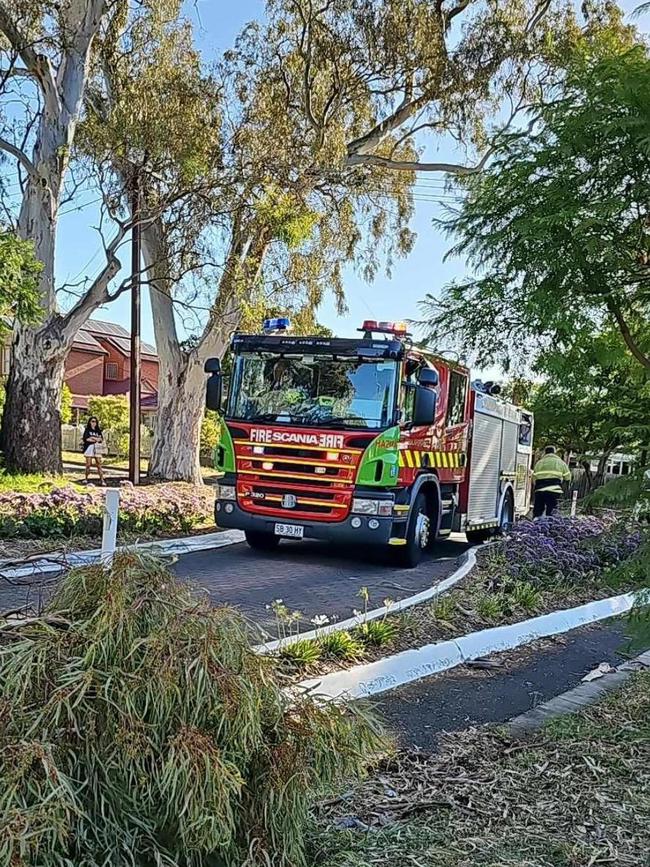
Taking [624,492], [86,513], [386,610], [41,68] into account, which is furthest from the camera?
[41,68]

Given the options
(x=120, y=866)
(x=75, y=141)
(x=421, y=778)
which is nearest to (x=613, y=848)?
(x=421, y=778)

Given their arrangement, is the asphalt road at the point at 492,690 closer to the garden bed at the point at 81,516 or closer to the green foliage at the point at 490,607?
the green foliage at the point at 490,607

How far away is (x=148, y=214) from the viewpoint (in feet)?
45.6

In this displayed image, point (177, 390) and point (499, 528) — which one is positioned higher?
point (177, 390)

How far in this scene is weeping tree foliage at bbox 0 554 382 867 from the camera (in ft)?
7.23

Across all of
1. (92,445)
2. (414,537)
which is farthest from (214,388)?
(92,445)

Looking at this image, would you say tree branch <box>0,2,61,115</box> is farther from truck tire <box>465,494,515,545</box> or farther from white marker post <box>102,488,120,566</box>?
white marker post <box>102,488,120,566</box>

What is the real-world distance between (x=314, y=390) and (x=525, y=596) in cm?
355

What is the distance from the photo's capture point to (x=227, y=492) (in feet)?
34.9

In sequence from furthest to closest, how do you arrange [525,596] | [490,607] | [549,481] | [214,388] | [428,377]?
[549,481]
[214,388]
[428,377]
[525,596]
[490,607]

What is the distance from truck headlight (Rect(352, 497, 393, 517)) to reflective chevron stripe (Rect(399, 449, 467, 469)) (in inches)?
21.8

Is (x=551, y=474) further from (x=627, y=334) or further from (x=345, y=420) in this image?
(x=627, y=334)

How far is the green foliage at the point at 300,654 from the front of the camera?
214 inches

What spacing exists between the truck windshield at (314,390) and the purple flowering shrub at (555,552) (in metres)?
2.38
